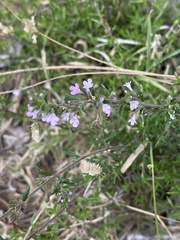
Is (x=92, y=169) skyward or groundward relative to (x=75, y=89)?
groundward

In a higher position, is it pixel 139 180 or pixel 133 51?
pixel 133 51

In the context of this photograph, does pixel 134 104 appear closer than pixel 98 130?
Yes

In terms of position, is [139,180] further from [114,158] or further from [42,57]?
[42,57]

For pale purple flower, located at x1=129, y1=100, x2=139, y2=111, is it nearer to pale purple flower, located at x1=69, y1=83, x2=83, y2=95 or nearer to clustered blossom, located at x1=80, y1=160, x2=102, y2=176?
pale purple flower, located at x1=69, y1=83, x2=83, y2=95

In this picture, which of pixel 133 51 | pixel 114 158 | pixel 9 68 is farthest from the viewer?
pixel 9 68

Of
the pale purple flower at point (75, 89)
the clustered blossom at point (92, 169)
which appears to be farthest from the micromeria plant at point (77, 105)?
Answer: the clustered blossom at point (92, 169)

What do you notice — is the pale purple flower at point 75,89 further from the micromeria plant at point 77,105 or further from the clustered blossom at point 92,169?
the clustered blossom at point 92,169

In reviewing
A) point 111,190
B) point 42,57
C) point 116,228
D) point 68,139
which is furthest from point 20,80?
point 116,228

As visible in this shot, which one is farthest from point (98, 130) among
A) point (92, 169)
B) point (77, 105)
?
point (77, 105)

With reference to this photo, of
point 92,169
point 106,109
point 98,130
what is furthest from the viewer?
point 98,130

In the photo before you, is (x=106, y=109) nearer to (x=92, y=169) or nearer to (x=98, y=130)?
(x=92, y=169)
